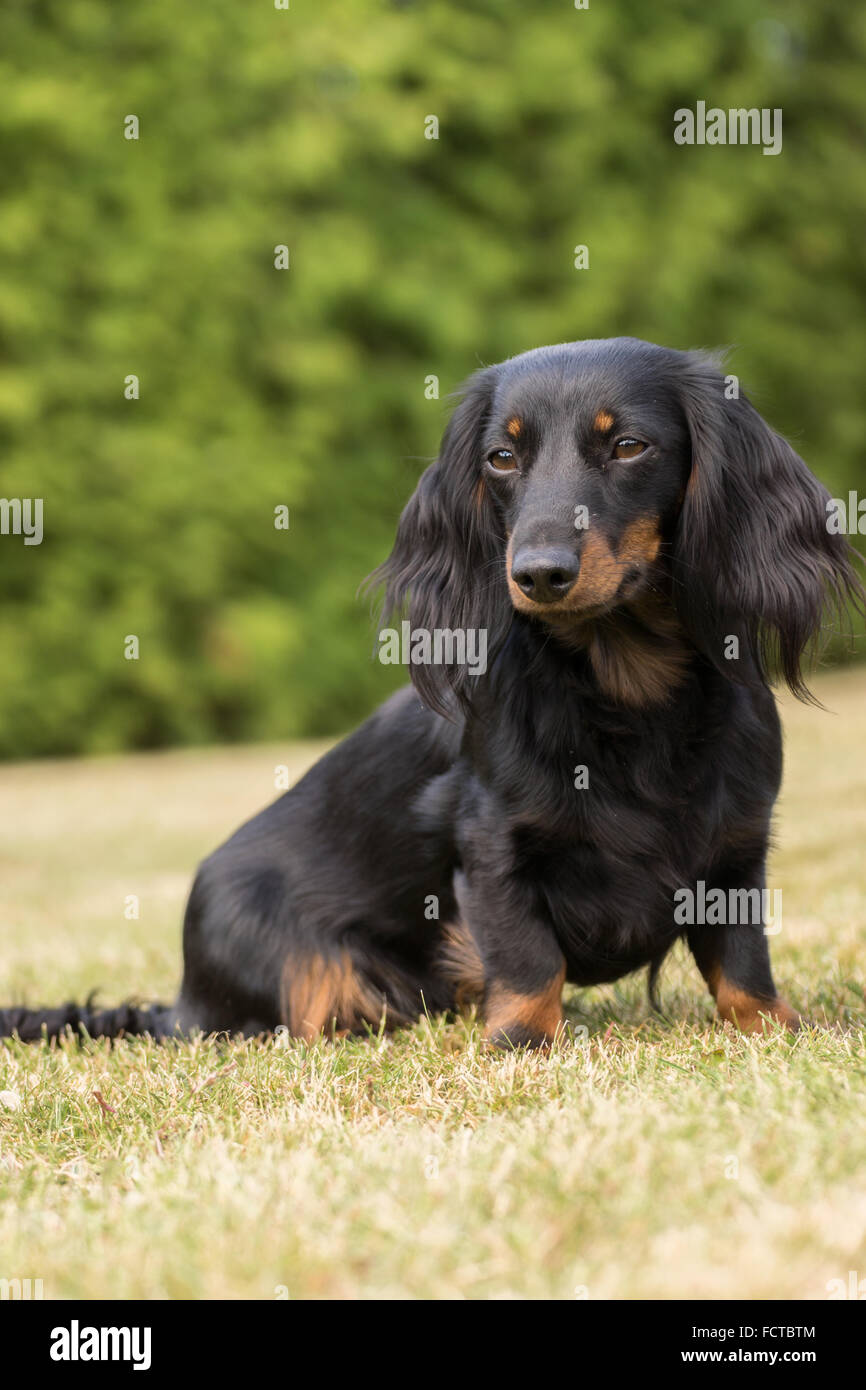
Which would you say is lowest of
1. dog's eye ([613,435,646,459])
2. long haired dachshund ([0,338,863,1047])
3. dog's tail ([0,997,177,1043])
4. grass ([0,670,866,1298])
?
dog's tail ([0,997,177,1043])

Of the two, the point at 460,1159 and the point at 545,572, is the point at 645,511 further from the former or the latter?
the point at 460,1159

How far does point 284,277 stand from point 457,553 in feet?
25.8

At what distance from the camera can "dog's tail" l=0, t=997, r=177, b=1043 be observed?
3.04 m

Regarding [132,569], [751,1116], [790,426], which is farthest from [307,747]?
[751,1116]

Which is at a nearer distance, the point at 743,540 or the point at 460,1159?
the point at 460,1159

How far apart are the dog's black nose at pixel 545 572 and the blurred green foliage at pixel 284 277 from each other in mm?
7446

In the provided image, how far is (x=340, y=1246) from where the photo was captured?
152 centimetres

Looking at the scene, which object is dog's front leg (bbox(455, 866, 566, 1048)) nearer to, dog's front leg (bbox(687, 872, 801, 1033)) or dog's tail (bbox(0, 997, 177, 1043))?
dog's front leg (bbox(687, 872, 801, 1033))

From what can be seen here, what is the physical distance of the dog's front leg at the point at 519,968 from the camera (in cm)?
247

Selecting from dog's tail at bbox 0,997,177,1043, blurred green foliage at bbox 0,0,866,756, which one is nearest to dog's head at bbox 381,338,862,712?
dog's tail at bbox 0,997,177,1043

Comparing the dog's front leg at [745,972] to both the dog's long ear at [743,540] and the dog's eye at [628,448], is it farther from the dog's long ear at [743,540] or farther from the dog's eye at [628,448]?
the dog's eye at [628,448]

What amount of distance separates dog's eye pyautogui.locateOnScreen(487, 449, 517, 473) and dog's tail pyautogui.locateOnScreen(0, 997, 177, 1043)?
53.8 inches

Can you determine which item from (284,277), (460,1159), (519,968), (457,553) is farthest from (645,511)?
(284,277)

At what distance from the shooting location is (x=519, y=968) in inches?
97.6
